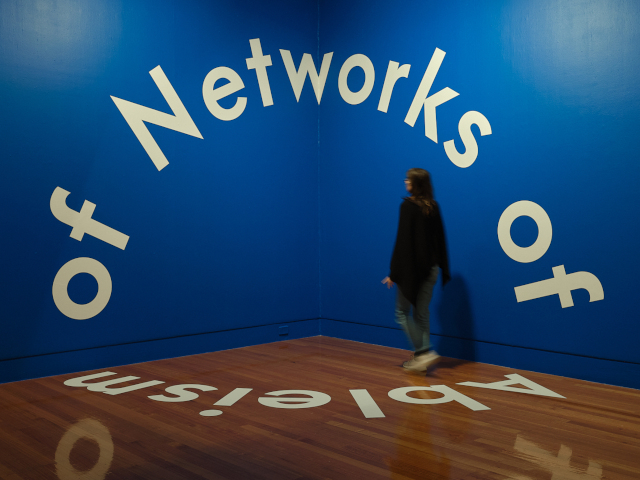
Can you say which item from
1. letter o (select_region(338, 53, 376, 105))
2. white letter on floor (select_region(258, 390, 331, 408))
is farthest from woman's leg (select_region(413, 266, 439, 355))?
letter o (select_region(338, 53, 376, 105))

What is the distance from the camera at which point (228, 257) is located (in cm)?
519

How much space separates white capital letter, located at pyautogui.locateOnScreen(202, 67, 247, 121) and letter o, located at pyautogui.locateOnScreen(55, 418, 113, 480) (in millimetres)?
2894

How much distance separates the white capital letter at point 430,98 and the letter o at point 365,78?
579 mm

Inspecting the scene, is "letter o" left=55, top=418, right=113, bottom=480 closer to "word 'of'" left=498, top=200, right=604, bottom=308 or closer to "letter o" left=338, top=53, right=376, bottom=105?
"word 'of'" left=498, top=200, right=604, bottom=308

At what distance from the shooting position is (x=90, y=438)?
9.44 feet

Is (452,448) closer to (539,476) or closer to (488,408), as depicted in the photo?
(539,476)

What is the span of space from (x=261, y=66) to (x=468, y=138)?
2043 mm

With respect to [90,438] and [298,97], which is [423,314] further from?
[298,97]

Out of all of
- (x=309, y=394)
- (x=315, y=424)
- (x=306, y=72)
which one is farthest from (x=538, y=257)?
(x=306, y=72)

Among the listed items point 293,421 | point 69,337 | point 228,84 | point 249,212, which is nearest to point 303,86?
point 228,84

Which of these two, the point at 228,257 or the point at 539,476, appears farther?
the point at 228,257

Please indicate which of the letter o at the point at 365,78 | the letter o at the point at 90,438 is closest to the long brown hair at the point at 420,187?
the letter o at the point at 365,78

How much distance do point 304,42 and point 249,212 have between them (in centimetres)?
181

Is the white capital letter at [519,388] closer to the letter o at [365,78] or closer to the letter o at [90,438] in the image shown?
the letter o at [90,438]
